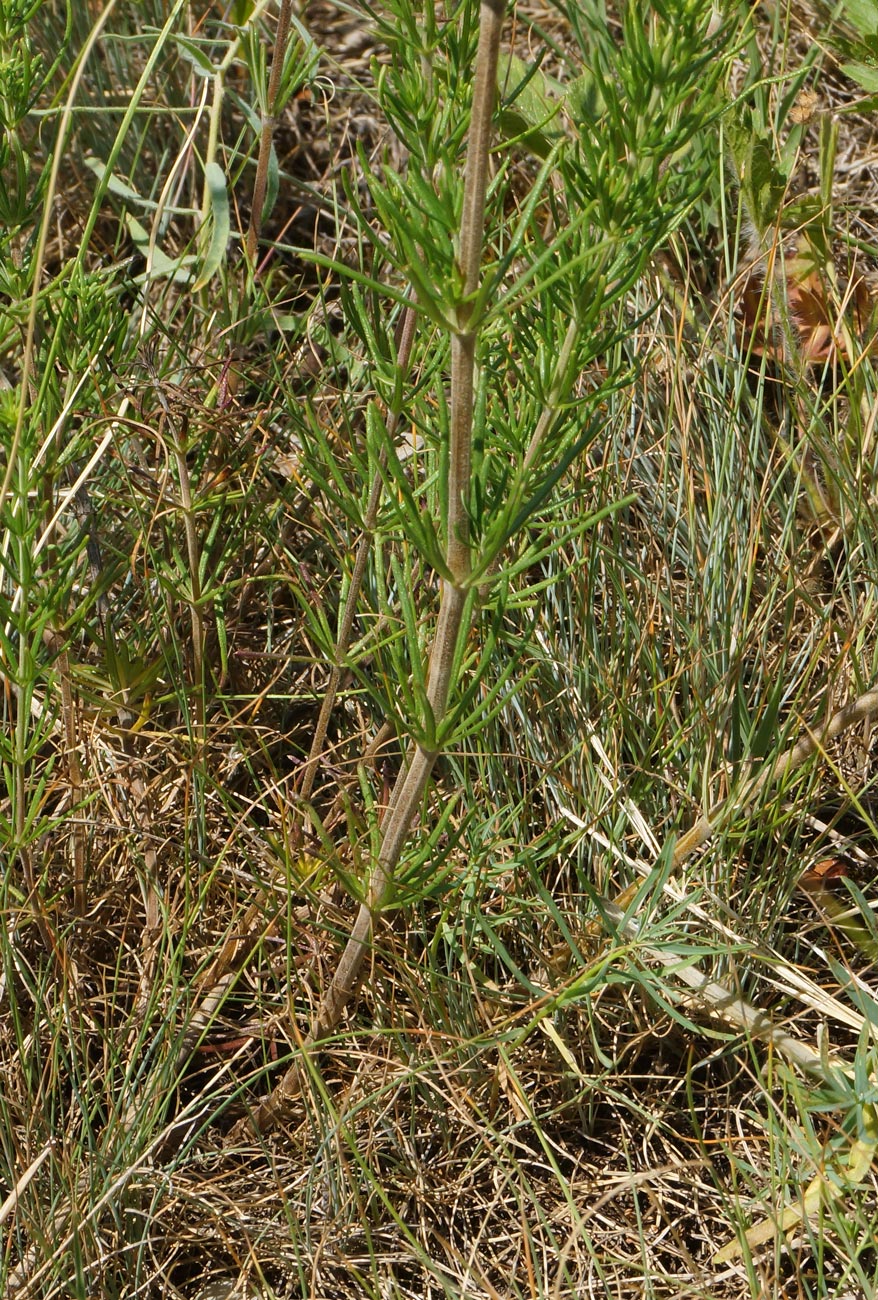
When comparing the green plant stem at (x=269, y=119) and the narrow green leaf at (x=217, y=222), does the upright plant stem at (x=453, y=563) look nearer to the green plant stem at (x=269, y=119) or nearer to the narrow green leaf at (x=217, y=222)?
the green plant stem at (x=269, y=119)

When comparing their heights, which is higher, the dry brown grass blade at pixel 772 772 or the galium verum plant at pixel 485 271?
the galium verum plant at pixel 485 271

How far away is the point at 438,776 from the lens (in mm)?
1597

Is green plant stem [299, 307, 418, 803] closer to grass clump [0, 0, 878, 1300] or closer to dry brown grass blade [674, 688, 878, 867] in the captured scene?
grass clump [0, 0, 878, 1300]

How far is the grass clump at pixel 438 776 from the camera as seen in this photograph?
1.19m

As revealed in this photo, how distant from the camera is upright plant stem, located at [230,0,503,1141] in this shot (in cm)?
77

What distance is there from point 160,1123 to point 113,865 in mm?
327

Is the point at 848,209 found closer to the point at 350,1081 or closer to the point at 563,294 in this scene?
the point at 563,294

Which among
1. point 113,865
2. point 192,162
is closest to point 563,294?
point 113,865

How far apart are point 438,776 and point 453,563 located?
2.18 feet

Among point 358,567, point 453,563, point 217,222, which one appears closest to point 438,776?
point 358,567

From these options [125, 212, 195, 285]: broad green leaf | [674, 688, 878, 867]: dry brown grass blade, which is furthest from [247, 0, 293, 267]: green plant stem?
[674, 688, 878, 867]: dry brown grass blade

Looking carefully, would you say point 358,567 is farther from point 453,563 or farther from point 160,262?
point 160,262

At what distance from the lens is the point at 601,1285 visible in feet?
4.24

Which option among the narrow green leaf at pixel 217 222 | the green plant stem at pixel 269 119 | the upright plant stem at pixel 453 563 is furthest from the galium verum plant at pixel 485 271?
the narrow green leaf at pixel 217 222
